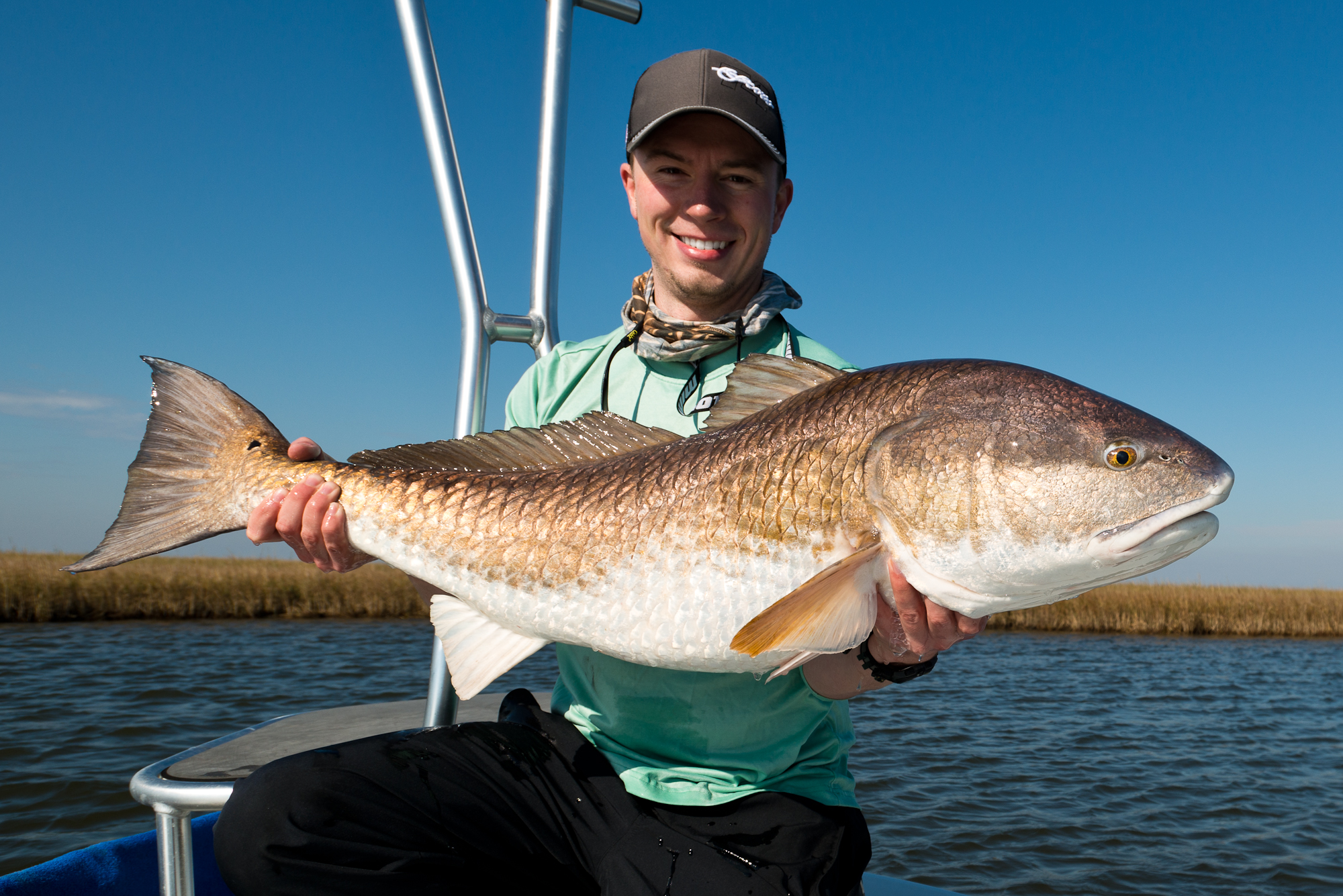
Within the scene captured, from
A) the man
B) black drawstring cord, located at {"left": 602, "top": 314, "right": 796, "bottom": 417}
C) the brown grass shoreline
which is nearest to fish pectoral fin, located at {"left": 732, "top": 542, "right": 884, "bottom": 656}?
the man

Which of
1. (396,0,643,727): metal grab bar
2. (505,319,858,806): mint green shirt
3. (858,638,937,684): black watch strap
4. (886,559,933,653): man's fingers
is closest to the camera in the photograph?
(886,559,933,653): man's fingers

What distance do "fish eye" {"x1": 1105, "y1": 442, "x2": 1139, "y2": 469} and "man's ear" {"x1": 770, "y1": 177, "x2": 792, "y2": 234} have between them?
5.58 ft

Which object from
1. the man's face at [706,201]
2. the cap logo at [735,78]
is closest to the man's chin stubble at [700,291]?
the man's face at [706,201]

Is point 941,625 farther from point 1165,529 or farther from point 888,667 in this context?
point 1165,529

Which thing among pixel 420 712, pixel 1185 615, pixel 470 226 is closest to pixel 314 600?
pixel 420 712

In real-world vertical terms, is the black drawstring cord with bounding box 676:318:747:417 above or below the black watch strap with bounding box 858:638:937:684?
above

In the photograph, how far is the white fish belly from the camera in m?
2.07

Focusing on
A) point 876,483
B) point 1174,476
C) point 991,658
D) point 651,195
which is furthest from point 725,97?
point 991,658

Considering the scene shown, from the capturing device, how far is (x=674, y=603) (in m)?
2.13

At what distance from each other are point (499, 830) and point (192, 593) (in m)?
25.6

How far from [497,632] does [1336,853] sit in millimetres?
13187

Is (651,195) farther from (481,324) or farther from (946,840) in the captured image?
(946,840)

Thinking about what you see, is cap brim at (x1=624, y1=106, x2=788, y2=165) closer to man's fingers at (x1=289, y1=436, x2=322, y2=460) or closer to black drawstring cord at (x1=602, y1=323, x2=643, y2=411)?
black drawstring cord at (x1=602, y1=323, x2=643, y2=411)

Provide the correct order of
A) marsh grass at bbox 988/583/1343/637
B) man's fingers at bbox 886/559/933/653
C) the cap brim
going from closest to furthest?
1. man's fingers at bbox 886/559/933/653
2. the cap brim
3. marsh grass at bbox 988/583/1343/637
